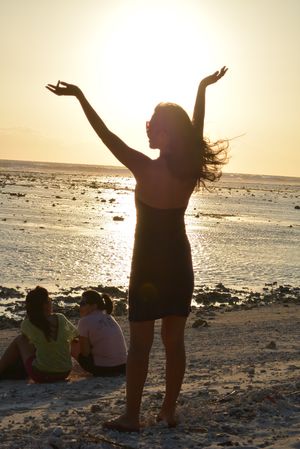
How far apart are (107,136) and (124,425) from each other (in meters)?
1.90

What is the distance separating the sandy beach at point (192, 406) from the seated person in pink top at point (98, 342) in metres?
0.17

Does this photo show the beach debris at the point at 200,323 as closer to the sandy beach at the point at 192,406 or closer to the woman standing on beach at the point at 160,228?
the sandy beach at the point at 192,406

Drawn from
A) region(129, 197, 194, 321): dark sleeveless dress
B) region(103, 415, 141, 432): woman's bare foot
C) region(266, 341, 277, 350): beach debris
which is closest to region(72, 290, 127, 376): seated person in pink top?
region(266, 341, 277, 350): beach debris

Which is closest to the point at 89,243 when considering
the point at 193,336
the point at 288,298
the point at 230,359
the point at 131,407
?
the point at 288,298

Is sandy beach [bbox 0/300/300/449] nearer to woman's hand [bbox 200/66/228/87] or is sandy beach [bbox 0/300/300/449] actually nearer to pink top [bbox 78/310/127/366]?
pink top [bbox 78/310/127/366]

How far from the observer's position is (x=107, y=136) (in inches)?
184

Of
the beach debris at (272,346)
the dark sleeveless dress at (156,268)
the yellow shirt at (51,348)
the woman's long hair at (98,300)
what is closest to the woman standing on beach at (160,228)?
the dark sleeveless dress at (156,268)

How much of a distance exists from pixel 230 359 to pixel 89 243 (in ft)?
46.7

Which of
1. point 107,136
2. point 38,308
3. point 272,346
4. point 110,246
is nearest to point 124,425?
point 107,136

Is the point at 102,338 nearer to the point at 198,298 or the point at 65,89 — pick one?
the point at 65,89

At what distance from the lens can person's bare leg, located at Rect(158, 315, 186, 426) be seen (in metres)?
4.99

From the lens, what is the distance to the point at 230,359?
8148 mm

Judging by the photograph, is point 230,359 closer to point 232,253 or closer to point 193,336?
point 193,336

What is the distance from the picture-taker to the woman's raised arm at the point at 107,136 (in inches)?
184
